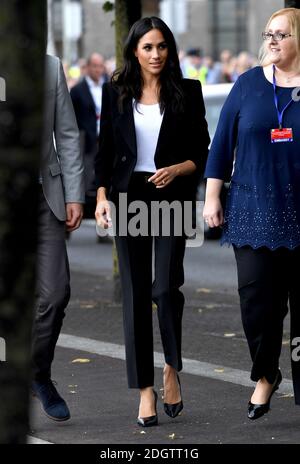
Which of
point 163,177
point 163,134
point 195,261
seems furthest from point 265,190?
point 195,261

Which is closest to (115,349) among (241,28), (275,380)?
(275,380)

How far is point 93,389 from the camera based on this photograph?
7.33 metres

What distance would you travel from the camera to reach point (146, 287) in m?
6.57

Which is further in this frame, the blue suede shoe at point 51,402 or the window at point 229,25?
the window at point 229,25

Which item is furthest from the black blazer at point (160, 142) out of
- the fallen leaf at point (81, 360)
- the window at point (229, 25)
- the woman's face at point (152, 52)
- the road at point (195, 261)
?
the window at point (229, 25)

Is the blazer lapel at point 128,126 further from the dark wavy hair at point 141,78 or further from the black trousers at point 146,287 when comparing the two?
the black trousers at point 146,287

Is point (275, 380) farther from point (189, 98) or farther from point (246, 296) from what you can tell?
point (189, 98)

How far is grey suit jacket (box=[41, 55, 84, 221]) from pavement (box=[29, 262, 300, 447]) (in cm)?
100

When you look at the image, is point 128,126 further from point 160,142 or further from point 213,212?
point 213,212

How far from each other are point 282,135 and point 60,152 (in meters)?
1.05

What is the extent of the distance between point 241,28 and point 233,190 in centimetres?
4551

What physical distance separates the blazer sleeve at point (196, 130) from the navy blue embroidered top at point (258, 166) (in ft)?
0.70

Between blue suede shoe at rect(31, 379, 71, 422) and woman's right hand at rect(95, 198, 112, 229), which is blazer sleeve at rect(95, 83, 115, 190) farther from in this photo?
blue suede shoe at rect(31, 379, 71, 422)

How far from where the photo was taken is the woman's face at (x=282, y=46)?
6.36m
